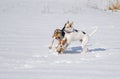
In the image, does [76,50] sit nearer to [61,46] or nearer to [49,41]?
[61,46]

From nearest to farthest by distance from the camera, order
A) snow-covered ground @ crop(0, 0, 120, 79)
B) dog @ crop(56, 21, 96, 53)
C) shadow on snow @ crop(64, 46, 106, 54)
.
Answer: snow-covered ground @ crop(0, 0, 120, 79), dog @ crop(56, 21, 96, 53), shadow on snow @ crop(64, 46, 106, 54)

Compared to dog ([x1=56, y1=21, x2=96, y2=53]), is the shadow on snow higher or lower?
lower

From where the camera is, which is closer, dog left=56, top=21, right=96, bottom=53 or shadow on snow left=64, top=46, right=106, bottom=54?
dog left=56, top=21, right=96, bottom=53

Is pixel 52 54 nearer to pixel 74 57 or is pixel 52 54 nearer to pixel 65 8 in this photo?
pixel 74 57

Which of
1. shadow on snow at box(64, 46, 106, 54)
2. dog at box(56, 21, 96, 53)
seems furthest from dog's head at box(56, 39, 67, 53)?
shadow on snow at box(64, 46, 106, 54)

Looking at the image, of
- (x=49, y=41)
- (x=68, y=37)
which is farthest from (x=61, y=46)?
(x=49, y=41)

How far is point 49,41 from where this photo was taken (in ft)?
25.5

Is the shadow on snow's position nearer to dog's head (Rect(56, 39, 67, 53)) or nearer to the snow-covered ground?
the snow-covered ground

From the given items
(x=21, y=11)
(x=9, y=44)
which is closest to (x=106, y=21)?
(x=21, y=11)

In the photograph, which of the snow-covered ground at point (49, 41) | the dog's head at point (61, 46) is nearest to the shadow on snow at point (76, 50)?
the snow-covered ground at point (49, 41)

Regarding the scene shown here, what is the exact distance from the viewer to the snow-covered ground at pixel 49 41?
5.26 m

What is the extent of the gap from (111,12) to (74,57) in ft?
19.3

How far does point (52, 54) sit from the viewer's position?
641 cm

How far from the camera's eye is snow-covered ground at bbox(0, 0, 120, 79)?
5.26m
